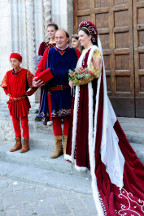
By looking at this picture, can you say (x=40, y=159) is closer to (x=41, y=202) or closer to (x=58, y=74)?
(x=41, y=202)

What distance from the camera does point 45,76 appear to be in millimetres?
4242

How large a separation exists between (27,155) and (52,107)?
37.4 inches

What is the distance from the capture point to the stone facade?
5.98 meters

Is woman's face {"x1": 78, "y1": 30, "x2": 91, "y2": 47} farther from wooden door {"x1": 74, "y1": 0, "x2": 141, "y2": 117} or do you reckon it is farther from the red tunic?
wooden door {"x1": 74, "y1": 0, "x2": 141, "y2": 117}

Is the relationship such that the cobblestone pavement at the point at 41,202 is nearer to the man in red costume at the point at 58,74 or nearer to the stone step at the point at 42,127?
the man in red costume at the point at 58,74

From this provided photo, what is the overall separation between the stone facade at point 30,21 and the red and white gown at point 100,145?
2.30m

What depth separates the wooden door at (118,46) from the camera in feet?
18.3

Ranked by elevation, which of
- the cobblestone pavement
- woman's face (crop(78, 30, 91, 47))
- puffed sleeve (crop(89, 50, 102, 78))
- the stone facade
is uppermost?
the stone facade

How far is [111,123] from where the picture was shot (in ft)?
13.2

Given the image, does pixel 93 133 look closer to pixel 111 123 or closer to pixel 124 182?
pixel 111 123

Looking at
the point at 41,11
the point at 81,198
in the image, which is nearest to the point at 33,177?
the point at 81,198

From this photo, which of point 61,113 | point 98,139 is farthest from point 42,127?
point 98,139

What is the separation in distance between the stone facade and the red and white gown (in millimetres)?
2302

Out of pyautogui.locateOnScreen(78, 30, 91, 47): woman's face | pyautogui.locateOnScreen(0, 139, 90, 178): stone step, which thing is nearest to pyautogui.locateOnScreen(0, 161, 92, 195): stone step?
pyautogui.locateOnScreen(0, 139, 90, 178): stone step
